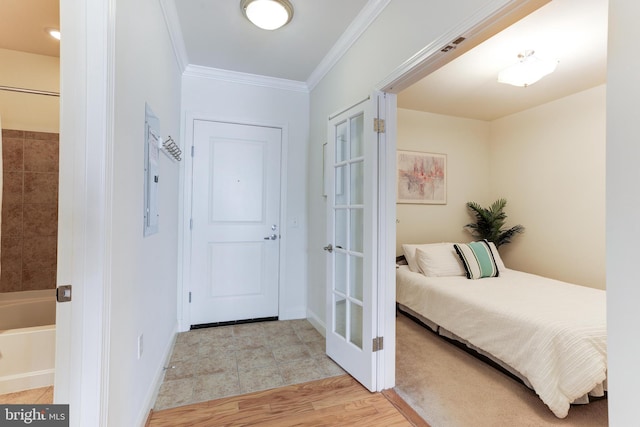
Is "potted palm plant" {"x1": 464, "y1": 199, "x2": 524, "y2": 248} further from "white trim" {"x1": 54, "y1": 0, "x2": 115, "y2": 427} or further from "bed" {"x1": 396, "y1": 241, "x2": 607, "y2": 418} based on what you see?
"white trim" {"x1": 54, "y1": 0, "x2": 115, "y2": 427}

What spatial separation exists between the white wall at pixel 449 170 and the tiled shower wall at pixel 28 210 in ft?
12.1

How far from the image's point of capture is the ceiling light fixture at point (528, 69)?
228 centimetres

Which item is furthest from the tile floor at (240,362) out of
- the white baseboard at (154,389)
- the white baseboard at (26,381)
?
the white baseboard at (26,381)

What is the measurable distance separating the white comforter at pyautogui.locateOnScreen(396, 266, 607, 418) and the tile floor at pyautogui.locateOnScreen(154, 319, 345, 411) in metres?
1.15

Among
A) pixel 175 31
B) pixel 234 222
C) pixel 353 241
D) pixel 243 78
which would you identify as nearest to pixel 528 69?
pixel 353 241

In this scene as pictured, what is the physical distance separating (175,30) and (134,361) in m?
2.30

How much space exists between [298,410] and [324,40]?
2.72 metres

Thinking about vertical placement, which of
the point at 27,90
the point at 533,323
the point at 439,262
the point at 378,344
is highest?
the point at 27,90

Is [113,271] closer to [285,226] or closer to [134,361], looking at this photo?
[134,361]

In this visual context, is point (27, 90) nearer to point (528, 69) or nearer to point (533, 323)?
point (528, 69)

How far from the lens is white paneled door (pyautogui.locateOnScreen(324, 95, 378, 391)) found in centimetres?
188

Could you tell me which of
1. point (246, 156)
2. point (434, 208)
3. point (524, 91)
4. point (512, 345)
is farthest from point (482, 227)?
point (246, 156)

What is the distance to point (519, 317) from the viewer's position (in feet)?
6.57

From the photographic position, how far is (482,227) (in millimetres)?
3957
